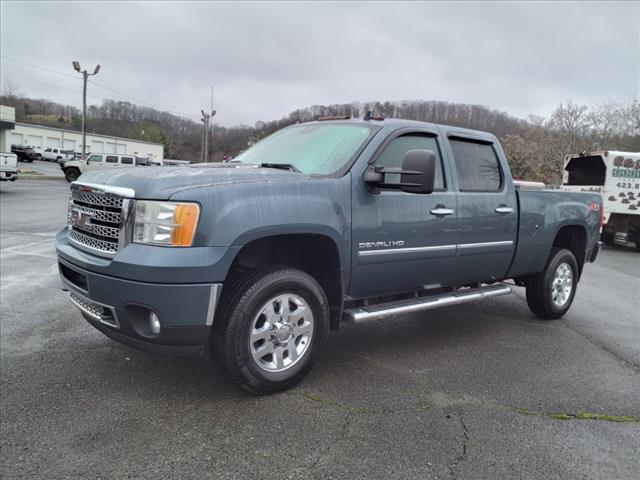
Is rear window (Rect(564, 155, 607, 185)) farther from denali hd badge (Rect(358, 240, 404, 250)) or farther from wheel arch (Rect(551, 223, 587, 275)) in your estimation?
denali hd badge (Rect(358, 240, 404, 250))

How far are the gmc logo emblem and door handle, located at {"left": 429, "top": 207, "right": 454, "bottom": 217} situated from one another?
2617mm

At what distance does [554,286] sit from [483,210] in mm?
1852

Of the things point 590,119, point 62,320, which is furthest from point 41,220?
point 590,119

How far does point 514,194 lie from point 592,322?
6.93 feet

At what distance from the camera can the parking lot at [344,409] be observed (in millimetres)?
2805

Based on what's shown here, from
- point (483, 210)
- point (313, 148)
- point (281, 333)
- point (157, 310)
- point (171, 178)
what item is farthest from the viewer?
point (483, 210)

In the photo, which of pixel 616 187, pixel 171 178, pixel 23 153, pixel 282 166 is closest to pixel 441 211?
pixel 282 166

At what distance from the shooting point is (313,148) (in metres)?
4.36

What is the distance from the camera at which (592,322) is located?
617 centimetres

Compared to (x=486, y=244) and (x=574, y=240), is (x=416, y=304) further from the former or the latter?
(x=574, y=240)

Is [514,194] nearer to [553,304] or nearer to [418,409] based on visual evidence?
[553,304]

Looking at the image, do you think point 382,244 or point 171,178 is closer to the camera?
point 171,178

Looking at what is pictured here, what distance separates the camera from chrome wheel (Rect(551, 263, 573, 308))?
6016 mm

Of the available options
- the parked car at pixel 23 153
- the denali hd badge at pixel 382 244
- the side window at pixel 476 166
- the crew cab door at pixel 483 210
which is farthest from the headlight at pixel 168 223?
the parked car at pixel 23 153
